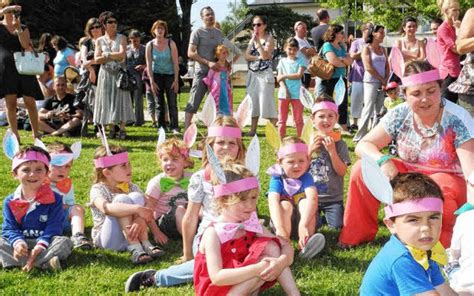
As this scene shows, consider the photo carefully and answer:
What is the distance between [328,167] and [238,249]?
2103 millimetres

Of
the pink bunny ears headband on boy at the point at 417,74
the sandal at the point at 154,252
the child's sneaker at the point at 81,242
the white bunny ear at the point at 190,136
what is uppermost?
the pink bunny ears headband on boy at the point at 417,74

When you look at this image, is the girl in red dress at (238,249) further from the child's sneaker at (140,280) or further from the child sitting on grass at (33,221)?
the child sitting on grass at (33,221)

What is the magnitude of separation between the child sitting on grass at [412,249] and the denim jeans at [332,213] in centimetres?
227

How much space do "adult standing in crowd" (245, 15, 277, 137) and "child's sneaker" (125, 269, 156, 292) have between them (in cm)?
652

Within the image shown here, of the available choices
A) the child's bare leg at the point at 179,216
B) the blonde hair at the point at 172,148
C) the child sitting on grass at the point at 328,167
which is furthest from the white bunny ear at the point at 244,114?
the child's bare leg at the point at 179,216

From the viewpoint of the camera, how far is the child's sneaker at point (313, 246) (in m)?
4.55

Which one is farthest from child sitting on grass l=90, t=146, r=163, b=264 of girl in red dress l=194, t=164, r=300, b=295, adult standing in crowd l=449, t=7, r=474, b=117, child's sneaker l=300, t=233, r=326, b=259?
adult standing in crowd l=449, t=7, r=474, b=117

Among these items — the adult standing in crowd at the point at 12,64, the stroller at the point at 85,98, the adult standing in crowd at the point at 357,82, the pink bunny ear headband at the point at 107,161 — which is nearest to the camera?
the pink bunny ear headband at the point at 107,161

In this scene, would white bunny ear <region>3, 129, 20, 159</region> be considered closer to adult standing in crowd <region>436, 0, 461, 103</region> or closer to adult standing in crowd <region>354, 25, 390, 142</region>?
adult standing in crowd <region>436, 0, 461, 103</region>

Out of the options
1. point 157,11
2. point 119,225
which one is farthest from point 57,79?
point 157,11

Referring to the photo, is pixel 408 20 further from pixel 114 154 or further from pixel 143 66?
pixel 114 154

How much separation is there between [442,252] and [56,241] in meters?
2.62

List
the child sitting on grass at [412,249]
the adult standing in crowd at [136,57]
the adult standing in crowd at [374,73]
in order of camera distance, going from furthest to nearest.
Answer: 1. the adult standing in crowd at [136,57]
2. the adult standing in crowd at [374,73]
3. the child sitting on grass at [412,249]

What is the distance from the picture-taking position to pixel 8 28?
8.89m
